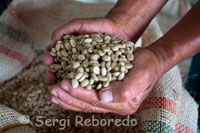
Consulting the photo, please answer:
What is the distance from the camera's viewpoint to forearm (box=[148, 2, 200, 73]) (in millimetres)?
884

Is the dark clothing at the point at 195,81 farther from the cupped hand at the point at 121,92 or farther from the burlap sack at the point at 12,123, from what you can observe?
the burlap sack at the point at 12,123

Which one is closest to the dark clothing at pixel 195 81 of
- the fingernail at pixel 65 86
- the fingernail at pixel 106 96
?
the fingernail at pixel 106 96

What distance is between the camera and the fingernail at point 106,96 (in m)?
0.74

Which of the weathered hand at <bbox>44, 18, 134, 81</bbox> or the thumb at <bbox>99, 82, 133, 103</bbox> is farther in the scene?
the weathered hand at <bbox>44, 18, 134, 81</bbox>

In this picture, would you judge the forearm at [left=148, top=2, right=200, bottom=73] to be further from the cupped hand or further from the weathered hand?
the weathered hand

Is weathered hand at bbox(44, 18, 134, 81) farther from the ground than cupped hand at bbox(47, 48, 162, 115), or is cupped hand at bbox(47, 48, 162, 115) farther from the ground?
weathered hand at bbox(44, 18, 134, 81)

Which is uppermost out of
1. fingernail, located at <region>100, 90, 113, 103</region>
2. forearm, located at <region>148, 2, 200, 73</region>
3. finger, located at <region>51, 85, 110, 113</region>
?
forearm, located at <region>148, 2, 200, 73</region>

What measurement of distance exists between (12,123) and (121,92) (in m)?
0.42

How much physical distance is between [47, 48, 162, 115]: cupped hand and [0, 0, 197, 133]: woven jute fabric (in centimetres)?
13

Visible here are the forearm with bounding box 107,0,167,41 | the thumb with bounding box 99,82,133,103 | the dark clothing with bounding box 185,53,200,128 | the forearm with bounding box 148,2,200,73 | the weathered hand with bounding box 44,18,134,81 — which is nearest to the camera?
the thumb with bounding box 99,82,133,103

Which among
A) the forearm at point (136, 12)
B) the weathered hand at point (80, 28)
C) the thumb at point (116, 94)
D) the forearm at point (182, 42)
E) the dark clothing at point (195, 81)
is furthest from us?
the dark clothing at point (195, 81)

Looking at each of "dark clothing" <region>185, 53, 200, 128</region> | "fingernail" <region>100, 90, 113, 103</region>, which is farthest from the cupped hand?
"dark clothing" <region>185, 53, 200, 128</region>

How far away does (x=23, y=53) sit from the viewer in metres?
1.37

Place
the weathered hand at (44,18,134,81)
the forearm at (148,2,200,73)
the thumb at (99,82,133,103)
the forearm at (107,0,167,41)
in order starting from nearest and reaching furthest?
the thumb at (99,82,133,103), the forearm at (148,2,200,73), the weathered hand at (44,18,134,81), the forearm at (107,0,167,41)
